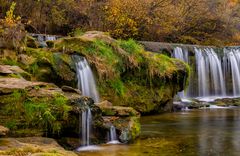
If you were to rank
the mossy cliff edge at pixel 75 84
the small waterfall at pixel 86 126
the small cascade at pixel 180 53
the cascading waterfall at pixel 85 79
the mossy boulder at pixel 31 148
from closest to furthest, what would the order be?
the mossy boulder at pixel 31 148 < the mossy cliff edge at pixel 75 84 < the small waterfall at pixel 86 126 < the cascading waterfall at pixel 85 79 < the small cascade at pixel 180 53

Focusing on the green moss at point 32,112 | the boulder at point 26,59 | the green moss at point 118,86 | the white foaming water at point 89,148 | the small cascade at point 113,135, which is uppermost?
the boulder at point 26,59

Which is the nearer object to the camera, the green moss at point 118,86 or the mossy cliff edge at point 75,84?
the mossy cliff edge at point 75,84

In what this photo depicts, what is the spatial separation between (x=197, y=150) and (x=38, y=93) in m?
3.87

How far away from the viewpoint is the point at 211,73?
2434cm

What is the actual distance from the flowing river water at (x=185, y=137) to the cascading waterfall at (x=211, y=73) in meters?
6.82

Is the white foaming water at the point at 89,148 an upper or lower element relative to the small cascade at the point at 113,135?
lower

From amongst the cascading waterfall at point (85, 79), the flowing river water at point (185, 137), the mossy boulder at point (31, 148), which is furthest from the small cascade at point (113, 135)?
the cascading waterfall at point (85, 79)

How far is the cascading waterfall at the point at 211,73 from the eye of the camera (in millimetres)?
23797

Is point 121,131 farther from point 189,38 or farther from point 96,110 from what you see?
point 189,38

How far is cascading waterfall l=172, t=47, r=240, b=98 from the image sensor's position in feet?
78.1

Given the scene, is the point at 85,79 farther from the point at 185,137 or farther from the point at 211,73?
the point at 211,73

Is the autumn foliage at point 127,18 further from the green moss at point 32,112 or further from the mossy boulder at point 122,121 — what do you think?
the green moss at point 32,112

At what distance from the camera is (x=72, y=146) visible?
9.94 m

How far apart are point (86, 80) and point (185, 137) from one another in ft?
15.3
